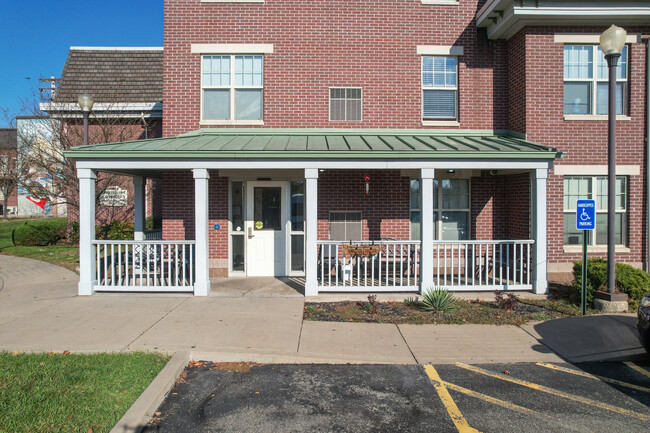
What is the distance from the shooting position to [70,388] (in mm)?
4293

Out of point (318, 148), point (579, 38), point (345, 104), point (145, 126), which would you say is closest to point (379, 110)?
point (345, 104)

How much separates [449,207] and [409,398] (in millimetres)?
6711

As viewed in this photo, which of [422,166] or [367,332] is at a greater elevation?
[422,166]

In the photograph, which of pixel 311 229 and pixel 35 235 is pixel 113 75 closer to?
pixel 35 235

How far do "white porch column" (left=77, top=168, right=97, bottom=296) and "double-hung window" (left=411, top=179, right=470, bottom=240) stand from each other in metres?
6.98

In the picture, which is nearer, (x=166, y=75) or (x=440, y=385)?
(x=440, y=385)

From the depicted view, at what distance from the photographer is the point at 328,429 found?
384cm

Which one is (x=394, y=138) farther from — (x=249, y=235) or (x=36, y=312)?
(x=36, y=312)

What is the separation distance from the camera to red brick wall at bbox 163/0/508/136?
10.2 meters

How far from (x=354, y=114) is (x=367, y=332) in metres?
5.78

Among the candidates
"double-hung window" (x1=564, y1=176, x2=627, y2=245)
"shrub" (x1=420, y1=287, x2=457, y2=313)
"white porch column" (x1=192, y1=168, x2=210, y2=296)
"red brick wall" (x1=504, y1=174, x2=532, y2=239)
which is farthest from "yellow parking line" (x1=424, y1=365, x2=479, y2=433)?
"double-hung window" (x1=564, y1=176, x2=627, y2=245)

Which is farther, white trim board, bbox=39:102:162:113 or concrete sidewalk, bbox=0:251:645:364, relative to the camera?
white trim board, bbox=39:102:162:113

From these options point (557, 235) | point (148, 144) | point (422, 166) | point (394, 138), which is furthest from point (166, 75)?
point (557, 235)

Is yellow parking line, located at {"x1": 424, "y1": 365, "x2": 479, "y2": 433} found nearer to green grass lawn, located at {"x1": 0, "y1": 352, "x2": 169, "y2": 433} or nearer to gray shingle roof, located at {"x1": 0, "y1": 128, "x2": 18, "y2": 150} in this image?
green grass lawn, located at {"x1": 0, "y1": 352, "x2": 169, "y2": 433}
